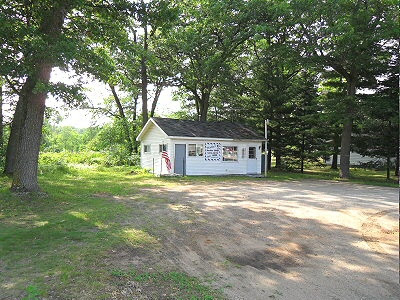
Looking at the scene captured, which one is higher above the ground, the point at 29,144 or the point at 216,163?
the point at 29,144

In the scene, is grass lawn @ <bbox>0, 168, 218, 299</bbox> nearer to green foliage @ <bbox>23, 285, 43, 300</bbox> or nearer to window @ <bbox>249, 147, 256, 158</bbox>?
green foliage @ <bbox>23, 285, 43, 300</bbox>

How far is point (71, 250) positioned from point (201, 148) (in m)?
15.3

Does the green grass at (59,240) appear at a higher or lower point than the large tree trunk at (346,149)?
lower

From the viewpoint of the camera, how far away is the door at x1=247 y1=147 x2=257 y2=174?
21.8 m

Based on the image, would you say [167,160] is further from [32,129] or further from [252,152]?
[32,129]

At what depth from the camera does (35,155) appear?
10.1 metres

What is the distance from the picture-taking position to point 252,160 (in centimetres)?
2195

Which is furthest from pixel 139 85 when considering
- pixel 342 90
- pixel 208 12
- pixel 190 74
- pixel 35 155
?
pixel 35 155

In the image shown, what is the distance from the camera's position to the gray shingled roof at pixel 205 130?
20094 millimetres

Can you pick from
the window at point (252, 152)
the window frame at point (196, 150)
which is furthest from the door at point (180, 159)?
the window at point (252, 152)

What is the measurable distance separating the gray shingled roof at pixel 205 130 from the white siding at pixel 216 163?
39cm

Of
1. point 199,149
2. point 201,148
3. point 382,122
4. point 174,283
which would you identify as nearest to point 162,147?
point 199,149

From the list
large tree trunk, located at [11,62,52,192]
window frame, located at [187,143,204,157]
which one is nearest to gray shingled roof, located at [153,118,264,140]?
window frame, located at [187,143,204,157]

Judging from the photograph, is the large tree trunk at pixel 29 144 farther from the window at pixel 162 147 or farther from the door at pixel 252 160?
the door at pixel 252 160
